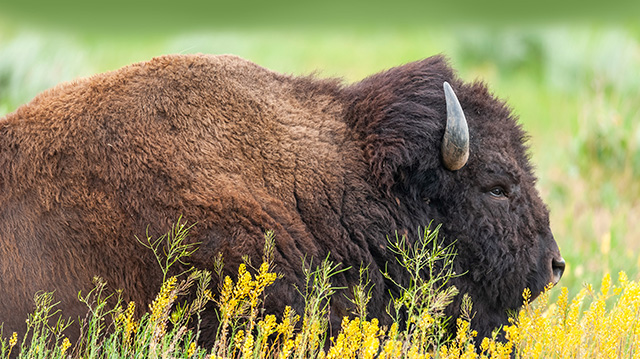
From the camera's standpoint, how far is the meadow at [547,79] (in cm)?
657

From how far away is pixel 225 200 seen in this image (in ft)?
11.9

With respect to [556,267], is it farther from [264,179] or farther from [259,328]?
[259,328]

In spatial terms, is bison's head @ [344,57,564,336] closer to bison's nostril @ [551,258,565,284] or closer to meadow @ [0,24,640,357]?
bison's nostril @ [551,258,565,284]

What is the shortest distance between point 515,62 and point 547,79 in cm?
121

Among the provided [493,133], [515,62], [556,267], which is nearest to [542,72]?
[515,62]

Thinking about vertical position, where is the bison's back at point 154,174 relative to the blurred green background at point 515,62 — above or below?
above


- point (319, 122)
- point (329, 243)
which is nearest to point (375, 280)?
point (329, 243)

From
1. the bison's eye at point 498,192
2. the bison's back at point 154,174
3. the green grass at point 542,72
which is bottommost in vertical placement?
the green grass at point 542,72

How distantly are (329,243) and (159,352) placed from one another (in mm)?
1026

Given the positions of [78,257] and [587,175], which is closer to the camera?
[78,257]

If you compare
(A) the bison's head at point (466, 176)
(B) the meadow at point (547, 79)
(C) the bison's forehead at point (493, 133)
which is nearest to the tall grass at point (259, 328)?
(B) the meadow at point (547, 79)

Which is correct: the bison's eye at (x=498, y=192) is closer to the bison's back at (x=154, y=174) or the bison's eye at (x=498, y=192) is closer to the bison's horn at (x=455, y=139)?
the bison's horn at (x=455, y=139)

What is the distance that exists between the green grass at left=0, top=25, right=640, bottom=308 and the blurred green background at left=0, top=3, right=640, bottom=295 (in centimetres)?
2

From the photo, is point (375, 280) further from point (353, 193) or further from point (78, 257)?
point (78, 257)
